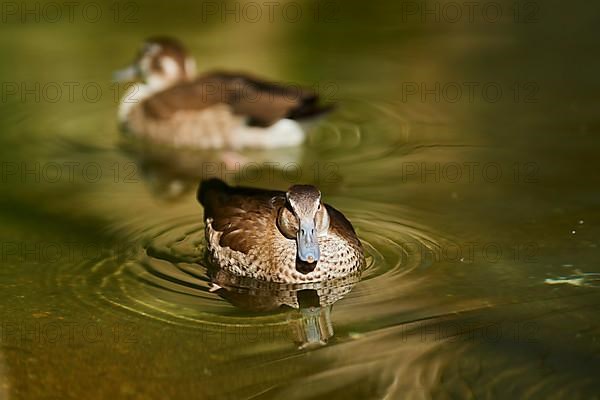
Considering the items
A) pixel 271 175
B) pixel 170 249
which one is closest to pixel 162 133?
pixel 271 175

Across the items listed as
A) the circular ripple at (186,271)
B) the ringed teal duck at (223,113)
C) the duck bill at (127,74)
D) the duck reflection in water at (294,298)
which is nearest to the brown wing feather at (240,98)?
the ringed teal duck at (223,113)

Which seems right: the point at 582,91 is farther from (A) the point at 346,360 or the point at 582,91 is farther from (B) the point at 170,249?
(A) the point at 346,360

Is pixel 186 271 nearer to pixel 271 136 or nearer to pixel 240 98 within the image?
pixel 271 136

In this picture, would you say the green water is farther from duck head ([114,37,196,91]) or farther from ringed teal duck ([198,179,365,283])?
duck head ([114,37,196,91])

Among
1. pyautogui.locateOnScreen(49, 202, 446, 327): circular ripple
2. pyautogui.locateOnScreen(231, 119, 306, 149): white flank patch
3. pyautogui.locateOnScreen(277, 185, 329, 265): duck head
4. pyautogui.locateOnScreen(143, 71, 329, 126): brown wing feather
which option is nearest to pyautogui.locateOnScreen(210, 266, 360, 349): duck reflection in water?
pyautogui.locateOnScreen(49, 202, 446, 327): circular ripple

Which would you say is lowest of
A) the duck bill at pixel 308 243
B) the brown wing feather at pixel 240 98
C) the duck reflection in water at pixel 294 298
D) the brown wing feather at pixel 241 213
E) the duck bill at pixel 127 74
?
the duck reflection in water at pixel 294 298

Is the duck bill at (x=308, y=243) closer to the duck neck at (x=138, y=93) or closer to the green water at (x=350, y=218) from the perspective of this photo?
the green water at (x=350, y=218)
